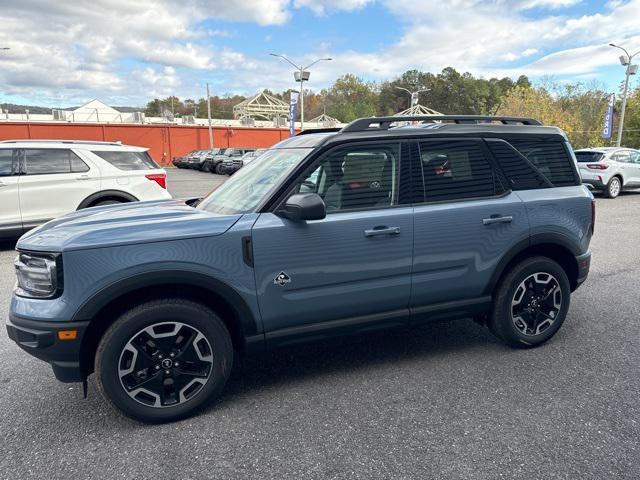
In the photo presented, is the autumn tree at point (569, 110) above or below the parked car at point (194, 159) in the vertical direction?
above

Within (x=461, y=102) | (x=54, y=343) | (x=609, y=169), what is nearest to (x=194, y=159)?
(x=609, y=169)

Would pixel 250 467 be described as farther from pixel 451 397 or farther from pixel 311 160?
pixel 311 160

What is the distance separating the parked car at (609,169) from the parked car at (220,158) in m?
22.2

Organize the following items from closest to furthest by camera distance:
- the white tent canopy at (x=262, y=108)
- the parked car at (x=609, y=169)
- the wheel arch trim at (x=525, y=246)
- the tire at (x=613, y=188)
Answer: the wheel arch trim at (x=525, y=246), the parked car at (x=609, y=169), the tire at (x=613, y=188), the white tent canopy at (x=262, y=108)

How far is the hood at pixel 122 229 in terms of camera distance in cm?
264

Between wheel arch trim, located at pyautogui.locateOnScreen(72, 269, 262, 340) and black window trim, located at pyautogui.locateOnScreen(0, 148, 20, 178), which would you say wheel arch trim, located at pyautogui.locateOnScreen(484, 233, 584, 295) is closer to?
wheel arch trim, located at pyautogui.locateOnScreen(72, 269, 262, 340)

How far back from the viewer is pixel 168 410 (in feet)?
9.26

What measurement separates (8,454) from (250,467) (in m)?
1.37

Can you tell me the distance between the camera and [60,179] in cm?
746

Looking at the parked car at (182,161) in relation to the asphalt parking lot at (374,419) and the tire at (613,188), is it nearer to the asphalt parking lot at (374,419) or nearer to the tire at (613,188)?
the tire at (613,188)

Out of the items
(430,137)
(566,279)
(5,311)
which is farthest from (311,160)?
(5,311)

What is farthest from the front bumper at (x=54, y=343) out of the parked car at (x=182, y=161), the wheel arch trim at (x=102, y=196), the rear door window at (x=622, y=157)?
the parked car at (x=182, y=161)

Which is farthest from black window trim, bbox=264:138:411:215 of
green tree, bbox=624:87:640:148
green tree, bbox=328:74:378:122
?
green tree, bbox=328:74:378:122

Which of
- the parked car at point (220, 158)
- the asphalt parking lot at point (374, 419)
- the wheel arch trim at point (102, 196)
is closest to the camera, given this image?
the asphalt parking lot at point (374, 419)
